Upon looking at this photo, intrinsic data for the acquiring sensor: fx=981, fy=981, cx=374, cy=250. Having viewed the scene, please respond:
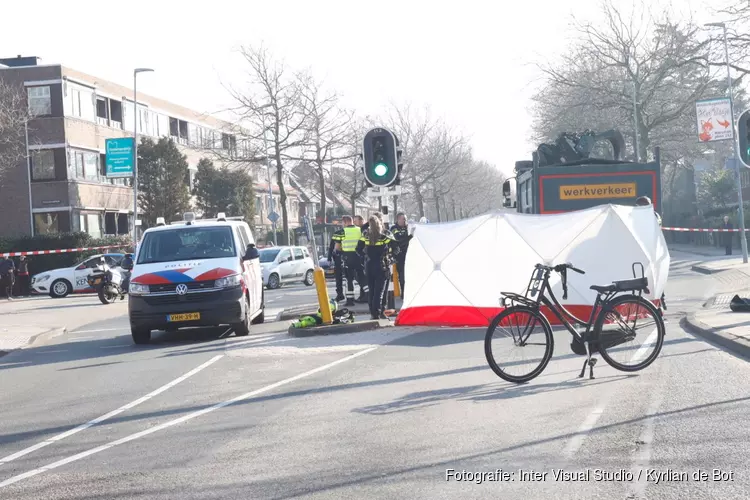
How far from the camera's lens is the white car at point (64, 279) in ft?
123

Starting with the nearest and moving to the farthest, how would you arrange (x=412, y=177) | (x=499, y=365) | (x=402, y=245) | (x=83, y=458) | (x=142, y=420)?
1. (x=83, y=458)
2. (x=142, y=420)
3. (x=499, y=365)
4. (x=402, y=245)
5. (x=412, y=177)

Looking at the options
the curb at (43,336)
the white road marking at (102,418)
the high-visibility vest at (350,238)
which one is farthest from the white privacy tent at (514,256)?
the curb at (43,336)

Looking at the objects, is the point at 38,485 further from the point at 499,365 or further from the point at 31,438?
the point at 499,365

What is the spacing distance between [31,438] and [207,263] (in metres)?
7.89

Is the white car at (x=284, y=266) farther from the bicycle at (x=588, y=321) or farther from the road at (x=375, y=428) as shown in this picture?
the bicycle at (x=588, y=321)

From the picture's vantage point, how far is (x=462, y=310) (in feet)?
50.4

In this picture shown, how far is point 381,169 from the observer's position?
632 inches

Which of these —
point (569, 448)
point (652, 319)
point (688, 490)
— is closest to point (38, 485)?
point (569, 448)

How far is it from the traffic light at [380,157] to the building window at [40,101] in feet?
118

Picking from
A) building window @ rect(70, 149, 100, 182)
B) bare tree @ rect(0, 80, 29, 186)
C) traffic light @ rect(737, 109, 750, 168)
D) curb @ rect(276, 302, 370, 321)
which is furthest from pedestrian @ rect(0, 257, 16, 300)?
traffic light @ rect(737, 109, 750, 168)

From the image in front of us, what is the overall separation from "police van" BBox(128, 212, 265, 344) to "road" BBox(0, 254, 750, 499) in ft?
8.36

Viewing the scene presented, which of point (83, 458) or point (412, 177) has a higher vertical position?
point (412, 177)

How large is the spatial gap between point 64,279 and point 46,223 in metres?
12.0

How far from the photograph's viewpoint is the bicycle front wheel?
30.7 feet
